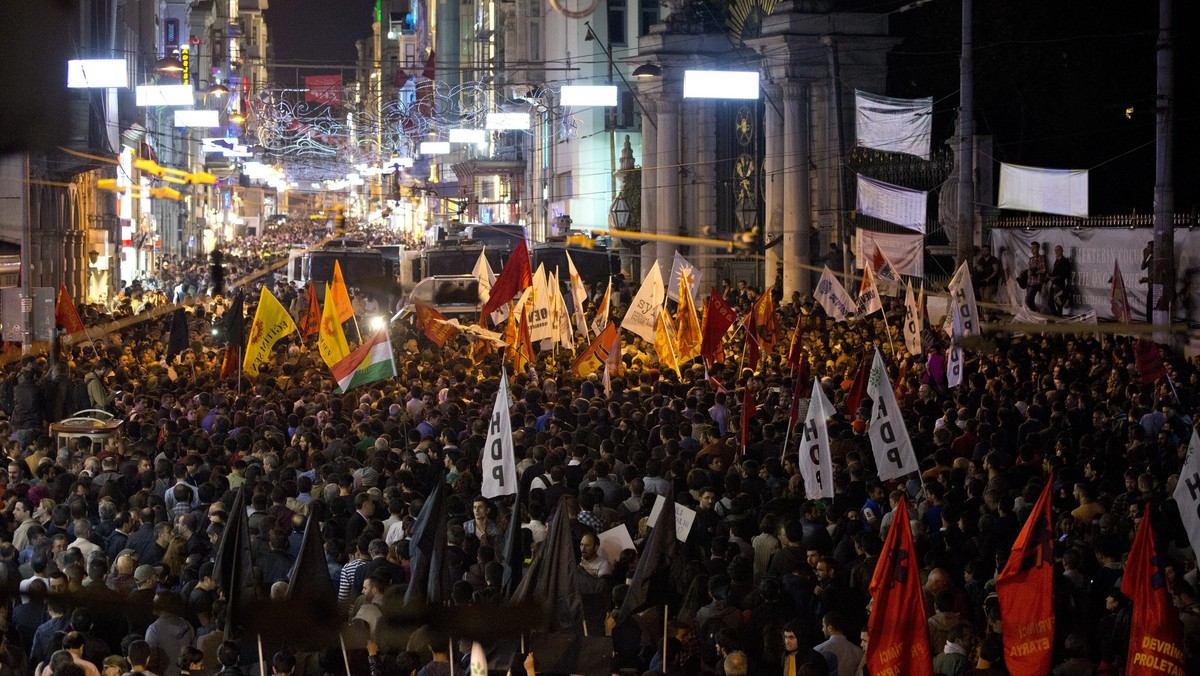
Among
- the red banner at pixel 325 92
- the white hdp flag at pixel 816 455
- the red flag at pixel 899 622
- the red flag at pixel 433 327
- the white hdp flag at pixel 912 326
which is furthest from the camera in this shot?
the red banner at pixel 325 92

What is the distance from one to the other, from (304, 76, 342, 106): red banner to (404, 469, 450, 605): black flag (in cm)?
1341

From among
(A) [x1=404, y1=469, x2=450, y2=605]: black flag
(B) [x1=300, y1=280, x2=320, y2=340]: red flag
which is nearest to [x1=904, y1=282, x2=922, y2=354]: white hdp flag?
(B) [x1=300, y1=280, x2=320, y2=340]: red flag

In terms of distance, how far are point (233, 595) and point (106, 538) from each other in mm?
3619

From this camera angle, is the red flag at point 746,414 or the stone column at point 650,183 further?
the stone column at point 650,183

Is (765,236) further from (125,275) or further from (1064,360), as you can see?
(125,275)

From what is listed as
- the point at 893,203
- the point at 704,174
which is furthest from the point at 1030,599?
the point at 704,174

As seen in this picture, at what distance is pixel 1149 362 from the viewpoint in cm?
1492

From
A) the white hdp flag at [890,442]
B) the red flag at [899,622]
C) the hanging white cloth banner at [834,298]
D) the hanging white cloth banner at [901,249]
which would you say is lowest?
the red flag at [899,622]

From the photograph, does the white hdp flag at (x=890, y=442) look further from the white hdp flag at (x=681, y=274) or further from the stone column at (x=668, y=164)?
the stone column at (x=668, y=164)

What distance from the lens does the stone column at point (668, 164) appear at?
3900cm

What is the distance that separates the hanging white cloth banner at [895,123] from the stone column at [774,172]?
16.8 feet

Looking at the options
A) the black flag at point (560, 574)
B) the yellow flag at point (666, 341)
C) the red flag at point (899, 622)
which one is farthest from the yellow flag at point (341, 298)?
the red flag at point (899, 622)

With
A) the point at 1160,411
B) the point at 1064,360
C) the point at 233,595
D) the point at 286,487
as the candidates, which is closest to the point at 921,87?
the point at 1064,360

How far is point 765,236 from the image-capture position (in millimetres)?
36656
